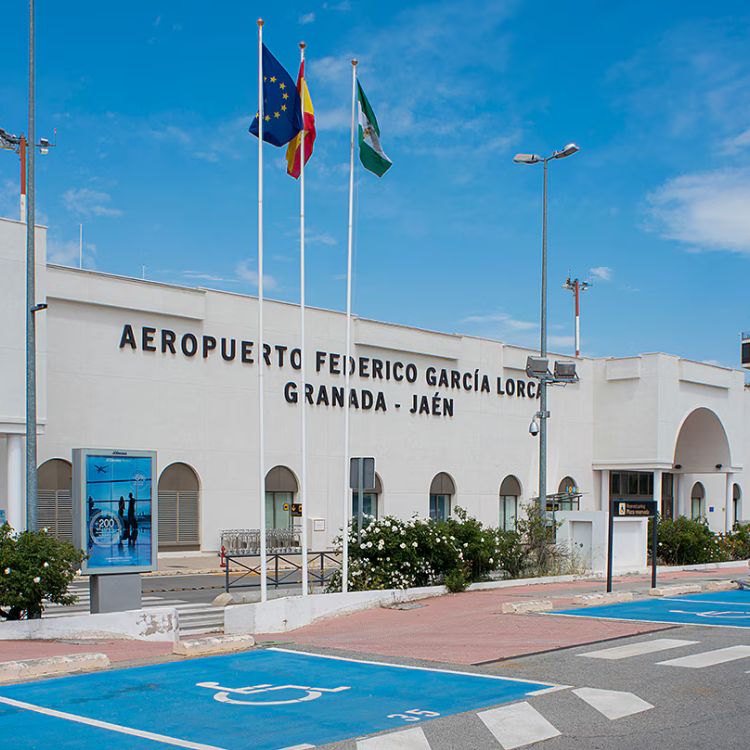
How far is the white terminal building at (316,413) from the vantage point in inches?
1257

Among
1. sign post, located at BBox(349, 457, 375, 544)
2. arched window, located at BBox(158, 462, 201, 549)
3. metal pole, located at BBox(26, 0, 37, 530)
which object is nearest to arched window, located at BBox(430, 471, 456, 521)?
arched window, located at BBox(158, 462, 201, 549)

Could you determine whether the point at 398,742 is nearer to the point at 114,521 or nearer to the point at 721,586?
the point at 114,521

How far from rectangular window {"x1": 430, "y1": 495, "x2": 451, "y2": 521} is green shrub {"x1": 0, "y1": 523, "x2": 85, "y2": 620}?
1195 inches

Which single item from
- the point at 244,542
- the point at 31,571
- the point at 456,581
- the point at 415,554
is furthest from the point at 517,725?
the point at 244,542

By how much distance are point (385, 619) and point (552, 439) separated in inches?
1364

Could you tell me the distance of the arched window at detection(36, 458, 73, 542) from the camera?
1254 inches

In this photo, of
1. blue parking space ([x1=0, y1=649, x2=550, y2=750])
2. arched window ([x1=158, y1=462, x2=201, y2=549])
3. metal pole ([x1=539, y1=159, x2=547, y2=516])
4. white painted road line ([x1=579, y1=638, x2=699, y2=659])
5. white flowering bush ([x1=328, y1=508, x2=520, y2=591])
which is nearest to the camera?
blue parking space ([x1=0, y1=649, x2=550, y2=750])

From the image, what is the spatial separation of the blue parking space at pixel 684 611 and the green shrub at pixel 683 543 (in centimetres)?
954

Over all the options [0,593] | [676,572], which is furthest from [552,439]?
[0,593]

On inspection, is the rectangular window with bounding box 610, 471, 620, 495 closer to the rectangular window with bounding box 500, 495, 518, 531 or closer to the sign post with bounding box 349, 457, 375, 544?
the rectangular window with bounding box 500, 495, 518, 531

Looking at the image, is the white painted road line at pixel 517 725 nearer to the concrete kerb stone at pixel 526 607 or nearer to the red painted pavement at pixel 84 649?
the red painted pavement at pixel 84 649

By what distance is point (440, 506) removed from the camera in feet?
148

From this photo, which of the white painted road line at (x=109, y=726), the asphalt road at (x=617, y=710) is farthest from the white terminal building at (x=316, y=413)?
the white painted road line at (x=109, y=726)

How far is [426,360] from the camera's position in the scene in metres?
44.6
